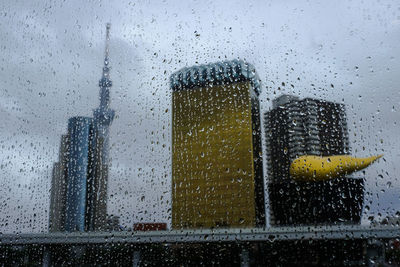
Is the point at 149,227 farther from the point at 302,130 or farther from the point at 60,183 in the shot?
the point at 302,130

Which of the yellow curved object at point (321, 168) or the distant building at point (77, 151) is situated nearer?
the distant building at point (77, 151)

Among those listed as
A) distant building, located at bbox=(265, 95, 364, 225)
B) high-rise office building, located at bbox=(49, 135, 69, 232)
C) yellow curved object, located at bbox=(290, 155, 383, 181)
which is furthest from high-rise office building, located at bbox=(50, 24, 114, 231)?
yellow curved object, located at bbox=(290, 155, 383, 181)

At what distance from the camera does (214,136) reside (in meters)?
31.6

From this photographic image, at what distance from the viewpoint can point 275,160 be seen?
14.3 meters

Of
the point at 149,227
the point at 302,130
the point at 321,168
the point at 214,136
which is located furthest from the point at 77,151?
the point at 321,168

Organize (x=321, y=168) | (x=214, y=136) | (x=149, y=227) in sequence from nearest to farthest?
(x=149, y=227), (x=214, y=136), (x=321, y=168)

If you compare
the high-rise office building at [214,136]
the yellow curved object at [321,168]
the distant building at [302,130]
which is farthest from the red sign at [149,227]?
the yellow curved object at [321,168]

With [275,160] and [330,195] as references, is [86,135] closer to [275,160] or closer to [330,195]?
[275,160]

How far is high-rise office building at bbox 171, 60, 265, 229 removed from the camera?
13.5 metres

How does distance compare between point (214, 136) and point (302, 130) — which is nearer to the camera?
point (302, 130)

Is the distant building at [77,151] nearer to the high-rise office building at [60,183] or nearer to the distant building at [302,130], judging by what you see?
the high-rise office building at [60,183]

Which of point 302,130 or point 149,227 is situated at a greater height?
point 302,130

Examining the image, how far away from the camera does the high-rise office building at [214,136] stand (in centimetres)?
1348

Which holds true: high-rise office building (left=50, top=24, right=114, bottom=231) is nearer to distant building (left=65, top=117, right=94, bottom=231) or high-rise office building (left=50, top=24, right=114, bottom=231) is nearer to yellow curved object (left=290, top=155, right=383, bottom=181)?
distant building (left=65, top=117, right=94, bottom=231)
